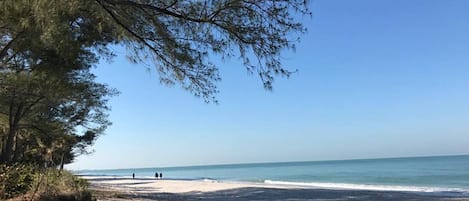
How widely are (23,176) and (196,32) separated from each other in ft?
26.3

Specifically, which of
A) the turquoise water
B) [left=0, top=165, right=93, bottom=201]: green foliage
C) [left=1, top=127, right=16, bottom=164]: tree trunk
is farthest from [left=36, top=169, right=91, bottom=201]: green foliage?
[left=1, top=127, right=16, bottom=164]: tree trunk

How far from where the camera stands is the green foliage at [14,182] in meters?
12.1

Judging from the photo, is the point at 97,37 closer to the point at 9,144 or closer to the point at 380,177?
the point at 9,144

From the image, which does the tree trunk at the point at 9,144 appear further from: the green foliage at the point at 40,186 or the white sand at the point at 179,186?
the white sand at the point at 179,186

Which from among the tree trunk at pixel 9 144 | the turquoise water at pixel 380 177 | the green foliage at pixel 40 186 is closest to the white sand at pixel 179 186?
the turquoise water at pixel 380 177

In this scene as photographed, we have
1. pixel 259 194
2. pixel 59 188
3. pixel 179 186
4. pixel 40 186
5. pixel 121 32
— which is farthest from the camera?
pixel 179 186

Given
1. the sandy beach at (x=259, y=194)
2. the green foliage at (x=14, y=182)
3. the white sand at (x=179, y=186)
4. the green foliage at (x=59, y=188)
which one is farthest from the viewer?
the white sand at (x=179, y=186)

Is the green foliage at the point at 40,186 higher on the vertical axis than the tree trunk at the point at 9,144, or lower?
lower

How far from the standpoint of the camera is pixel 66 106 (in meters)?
19.6

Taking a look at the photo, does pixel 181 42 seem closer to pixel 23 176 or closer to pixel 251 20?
pixel 251 20

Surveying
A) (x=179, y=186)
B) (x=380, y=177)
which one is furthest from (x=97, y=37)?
(x=380, y=177)

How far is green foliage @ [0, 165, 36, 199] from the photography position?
12.1 meters

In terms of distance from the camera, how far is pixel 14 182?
12.8 metres

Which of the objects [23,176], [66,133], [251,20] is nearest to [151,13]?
[251,20]
